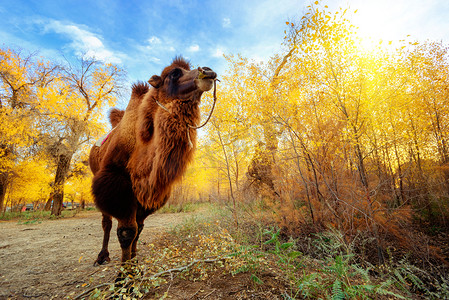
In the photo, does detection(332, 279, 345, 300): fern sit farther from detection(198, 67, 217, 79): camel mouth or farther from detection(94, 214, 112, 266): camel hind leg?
detection(94, 214, 112, 266): camel hind leg

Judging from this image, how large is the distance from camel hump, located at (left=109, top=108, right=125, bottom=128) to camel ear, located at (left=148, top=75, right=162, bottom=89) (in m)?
1.93

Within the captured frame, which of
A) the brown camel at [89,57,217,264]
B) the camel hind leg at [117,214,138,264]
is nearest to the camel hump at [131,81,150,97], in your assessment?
the brown camel at [89,57,217,264]

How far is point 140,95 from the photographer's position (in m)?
3.28

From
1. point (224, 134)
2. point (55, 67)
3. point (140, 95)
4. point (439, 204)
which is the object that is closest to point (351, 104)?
point (224, 134)

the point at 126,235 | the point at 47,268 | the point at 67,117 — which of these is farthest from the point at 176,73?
the point at 67,117

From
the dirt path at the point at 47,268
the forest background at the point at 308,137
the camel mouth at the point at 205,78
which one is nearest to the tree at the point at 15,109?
the forest background at the point at 308,137

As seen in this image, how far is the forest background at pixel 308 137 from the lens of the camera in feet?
17.9

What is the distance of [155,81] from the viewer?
2.66 m

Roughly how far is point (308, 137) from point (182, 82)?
4452 mm

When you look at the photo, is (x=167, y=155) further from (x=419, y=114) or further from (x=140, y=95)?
(x=419, y=114)

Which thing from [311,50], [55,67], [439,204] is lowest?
[439,204]

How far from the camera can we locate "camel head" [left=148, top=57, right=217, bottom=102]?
7.41ft

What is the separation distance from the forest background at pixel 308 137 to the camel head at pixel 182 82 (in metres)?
1.07

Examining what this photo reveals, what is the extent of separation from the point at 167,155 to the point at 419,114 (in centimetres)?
1209
